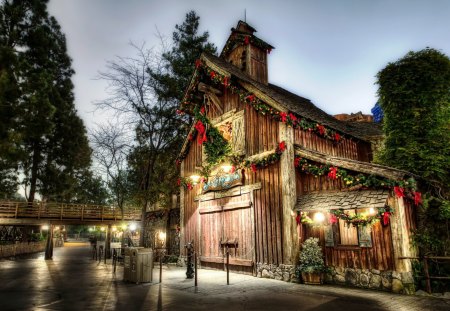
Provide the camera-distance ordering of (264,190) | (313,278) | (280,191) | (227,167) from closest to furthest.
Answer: (313,278) < (280,191) < (264,190) < (227,167)

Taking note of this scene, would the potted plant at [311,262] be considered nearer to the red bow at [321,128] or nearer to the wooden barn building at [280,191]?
the wooden barn building at [280,191]

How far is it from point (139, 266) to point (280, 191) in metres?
5.41

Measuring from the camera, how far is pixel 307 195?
34.4 ft

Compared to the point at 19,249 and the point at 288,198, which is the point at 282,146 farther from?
the point at 19,249

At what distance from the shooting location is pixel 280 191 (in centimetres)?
1092

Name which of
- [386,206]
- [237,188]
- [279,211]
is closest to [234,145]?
[237,188]

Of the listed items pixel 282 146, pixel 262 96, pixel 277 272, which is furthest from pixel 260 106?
pixel 277 272

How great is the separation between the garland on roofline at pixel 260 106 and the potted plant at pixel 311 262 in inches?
169

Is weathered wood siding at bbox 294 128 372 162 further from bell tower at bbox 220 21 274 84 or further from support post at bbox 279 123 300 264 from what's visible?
bell tower at bbox 220 21 274 84

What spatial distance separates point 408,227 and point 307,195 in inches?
121

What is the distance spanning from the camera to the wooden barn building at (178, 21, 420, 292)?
28.6 feet

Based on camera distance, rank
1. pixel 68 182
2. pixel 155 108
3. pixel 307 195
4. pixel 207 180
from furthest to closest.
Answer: pixel 68 182 → pixel 155 108 → pixel 207 180 → pixel 307 195

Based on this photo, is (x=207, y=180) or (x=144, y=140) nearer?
(x=207, y=180)

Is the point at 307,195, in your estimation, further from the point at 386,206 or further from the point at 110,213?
the point at 110,213
